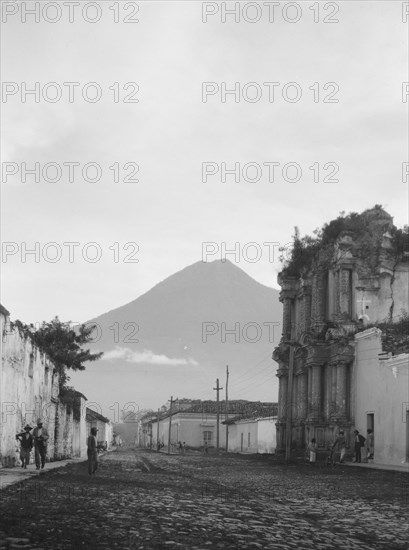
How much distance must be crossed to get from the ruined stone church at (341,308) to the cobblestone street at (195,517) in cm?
1882

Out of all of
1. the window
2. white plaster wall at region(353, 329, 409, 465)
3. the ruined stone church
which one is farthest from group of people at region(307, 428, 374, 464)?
the window

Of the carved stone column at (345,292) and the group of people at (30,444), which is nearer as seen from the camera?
the group of people at (30,444)

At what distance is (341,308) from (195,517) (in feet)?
88.9

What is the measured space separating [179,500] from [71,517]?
10.6ft

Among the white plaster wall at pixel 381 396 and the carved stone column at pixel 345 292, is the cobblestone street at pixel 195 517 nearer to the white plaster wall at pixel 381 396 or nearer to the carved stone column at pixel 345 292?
the white plaster wall at pixel 381 396

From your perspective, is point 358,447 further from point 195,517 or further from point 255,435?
point 255,435

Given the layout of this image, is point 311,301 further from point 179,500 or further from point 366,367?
point 179,500

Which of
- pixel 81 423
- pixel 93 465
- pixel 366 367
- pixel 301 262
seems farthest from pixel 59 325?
pixel 93 465

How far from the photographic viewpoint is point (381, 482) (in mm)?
17438

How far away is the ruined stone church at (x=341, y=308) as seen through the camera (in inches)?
1316

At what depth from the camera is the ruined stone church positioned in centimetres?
3344

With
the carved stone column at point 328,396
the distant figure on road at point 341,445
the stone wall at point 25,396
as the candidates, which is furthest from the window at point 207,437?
the distant figure on road at point 341,445

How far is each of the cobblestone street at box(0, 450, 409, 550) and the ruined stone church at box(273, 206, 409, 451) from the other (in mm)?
18817

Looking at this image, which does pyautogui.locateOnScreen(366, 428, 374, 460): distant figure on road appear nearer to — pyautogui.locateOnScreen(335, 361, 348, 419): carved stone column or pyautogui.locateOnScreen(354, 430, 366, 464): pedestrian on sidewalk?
pyautogui.locateOnScreen(354, 430, 366, 464): pedestrian on sidewalk
